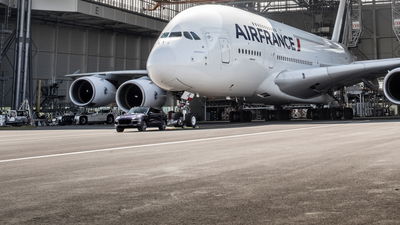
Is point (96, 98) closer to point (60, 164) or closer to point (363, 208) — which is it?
point (60, 164)

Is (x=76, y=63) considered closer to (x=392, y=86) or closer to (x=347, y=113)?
(x=347, y=113)

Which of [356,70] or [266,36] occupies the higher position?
[266,36]

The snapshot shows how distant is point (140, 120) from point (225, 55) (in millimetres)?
4630

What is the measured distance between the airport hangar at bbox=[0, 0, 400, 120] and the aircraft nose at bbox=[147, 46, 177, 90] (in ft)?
56.8

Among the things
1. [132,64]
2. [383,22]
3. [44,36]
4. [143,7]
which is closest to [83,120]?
[44,36]

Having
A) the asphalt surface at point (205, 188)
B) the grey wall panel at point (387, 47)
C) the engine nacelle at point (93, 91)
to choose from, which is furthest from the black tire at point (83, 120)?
the grey wall panel at point (387, 47)

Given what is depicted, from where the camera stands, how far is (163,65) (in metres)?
15.7

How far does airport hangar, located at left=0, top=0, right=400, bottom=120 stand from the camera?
34.9m

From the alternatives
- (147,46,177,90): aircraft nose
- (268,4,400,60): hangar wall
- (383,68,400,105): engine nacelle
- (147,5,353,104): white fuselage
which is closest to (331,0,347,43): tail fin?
(268,4,400,60): hangar wall

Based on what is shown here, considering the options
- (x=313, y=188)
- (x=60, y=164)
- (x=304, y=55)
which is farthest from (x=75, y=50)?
(x=313, y=188)

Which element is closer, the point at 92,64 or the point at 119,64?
the point at 92,64

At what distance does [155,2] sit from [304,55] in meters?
24.7

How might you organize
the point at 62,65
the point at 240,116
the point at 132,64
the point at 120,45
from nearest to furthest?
the point at 240,116 → the point at 62,65 → the point at 120,45 → the point at 132,64

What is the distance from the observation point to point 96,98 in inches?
874
